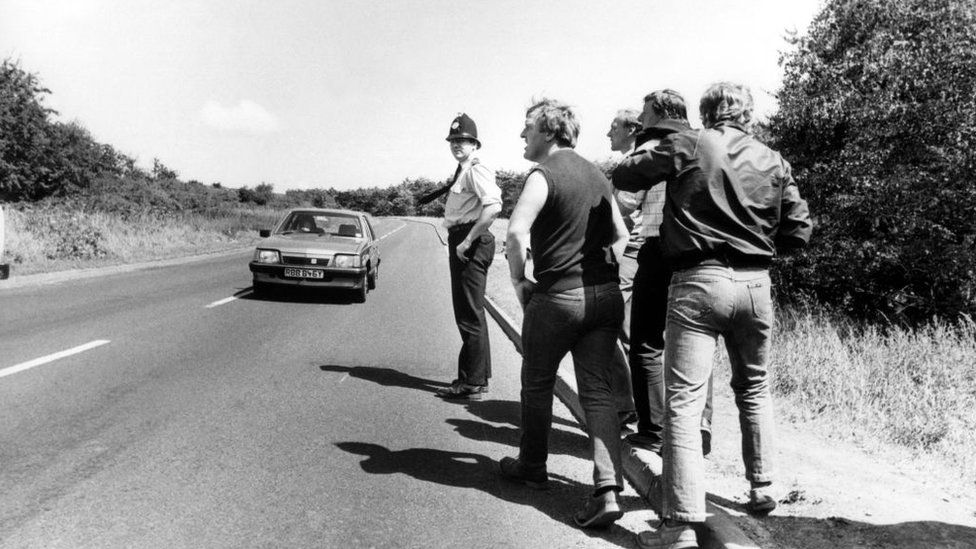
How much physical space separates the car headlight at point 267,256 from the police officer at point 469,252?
6.23m

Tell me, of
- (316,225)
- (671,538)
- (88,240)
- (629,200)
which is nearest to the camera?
(671,538)

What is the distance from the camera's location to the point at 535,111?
12.1 feet

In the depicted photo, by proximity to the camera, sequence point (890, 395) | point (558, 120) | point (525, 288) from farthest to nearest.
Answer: point (890, 395) → point (525, 288) → point (558, 120)

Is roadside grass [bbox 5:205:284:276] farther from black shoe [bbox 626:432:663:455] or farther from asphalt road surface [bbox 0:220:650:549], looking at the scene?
black shoe [bbox 626:432:663:455]

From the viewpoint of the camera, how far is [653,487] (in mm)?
3748

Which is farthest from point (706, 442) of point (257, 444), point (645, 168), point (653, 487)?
point (257, 444)

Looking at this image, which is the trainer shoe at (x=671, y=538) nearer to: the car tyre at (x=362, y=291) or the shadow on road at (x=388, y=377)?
the shadow on road at (x=388, y=377)

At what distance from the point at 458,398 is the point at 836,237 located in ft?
28.1

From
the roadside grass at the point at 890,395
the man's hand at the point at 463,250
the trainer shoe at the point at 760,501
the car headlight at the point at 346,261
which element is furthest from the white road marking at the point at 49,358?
the roadside grass at the point at 890,395

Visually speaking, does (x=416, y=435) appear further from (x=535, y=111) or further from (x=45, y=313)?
(x=45, y=313)

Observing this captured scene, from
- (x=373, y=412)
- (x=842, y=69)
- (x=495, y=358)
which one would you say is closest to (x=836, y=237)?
(x=842, y=69)

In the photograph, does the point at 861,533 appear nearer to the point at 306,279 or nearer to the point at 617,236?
the point at 617,236

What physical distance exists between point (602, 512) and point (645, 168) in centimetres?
160

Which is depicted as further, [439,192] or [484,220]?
[439,192]
